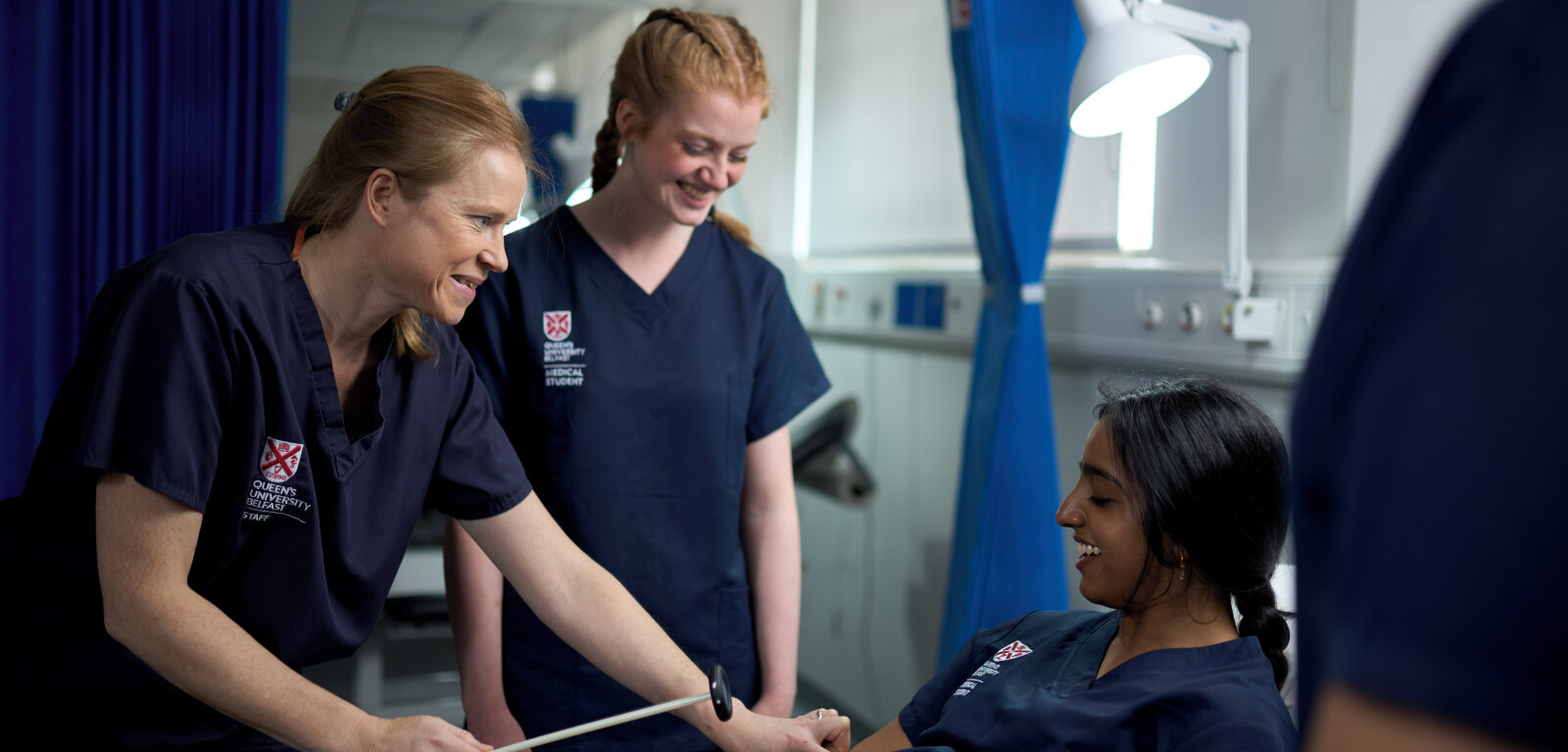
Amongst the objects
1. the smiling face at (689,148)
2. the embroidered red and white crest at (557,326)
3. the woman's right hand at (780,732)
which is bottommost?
the woman's right hand at (780,732)

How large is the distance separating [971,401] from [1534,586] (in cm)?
203

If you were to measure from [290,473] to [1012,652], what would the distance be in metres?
0.90

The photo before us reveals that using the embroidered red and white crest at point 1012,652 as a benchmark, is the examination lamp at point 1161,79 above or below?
above

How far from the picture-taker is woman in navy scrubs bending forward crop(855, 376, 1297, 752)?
1.19 meters

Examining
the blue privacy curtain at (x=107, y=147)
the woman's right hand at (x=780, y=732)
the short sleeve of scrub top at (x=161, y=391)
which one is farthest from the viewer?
the blue privacy curtain at (x=107, y=147)

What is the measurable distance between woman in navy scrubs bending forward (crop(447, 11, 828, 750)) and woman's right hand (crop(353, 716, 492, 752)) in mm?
498

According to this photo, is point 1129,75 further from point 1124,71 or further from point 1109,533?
point 1109,533

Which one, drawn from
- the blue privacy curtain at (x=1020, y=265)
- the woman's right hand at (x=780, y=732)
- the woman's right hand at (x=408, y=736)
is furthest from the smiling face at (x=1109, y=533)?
the blue privacy curtain at (x=1020, y=265)

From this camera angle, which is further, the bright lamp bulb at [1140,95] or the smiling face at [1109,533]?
the bright lamp bulb at [1140,95]

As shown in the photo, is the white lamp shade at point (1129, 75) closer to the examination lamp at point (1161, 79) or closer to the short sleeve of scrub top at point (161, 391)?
the examination lamp at point (1161, 79)

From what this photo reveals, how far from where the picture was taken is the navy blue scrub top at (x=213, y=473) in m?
1.04

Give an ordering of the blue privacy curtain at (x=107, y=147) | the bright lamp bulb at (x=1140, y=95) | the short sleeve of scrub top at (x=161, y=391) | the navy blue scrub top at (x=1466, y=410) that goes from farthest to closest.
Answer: the blue privacy curtain at (x=107, y=147), the bright lamp bulb at (x=1140, y=95), the short sleeve of scrub top at (x=161, y=391), the navy blue scrub top at (x=1466, y=410)

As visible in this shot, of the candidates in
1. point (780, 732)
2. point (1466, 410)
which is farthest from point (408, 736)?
point (1466, 410)

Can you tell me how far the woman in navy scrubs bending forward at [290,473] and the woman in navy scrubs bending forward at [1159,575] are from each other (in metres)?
0.29
